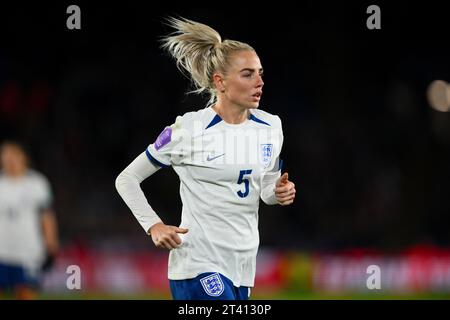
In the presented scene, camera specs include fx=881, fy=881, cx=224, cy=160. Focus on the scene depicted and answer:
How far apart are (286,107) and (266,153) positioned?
1201 centimetres

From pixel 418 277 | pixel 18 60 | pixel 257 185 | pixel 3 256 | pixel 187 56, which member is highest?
pixel 18 60

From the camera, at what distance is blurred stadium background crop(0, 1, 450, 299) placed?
14898 mm

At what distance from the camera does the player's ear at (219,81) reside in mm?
5480

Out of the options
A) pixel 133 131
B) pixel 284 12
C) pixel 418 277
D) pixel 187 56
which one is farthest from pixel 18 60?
pixel 187 56

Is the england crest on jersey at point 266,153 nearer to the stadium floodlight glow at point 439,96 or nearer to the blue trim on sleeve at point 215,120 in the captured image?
the blue trim on sleeve at point 215,120

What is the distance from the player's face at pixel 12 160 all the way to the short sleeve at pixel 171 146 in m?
4.96

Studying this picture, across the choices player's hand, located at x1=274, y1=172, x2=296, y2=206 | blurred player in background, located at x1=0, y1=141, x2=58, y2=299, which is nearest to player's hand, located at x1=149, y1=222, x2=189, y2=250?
player's hand, located at x1=274, y1=172, x2=296, y2=206

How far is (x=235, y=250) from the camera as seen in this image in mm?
5320

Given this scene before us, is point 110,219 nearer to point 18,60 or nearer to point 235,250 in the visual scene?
point 18,60

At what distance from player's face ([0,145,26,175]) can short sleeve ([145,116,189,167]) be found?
496cm

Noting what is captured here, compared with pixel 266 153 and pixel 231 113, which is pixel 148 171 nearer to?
pixel 231 113

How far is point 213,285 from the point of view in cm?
524

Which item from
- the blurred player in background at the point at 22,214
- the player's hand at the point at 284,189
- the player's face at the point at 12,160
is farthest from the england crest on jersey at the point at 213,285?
the player's face at the point at 12,160
